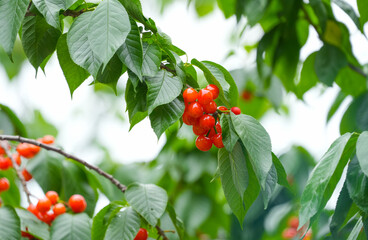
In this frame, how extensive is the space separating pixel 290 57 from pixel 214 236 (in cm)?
130

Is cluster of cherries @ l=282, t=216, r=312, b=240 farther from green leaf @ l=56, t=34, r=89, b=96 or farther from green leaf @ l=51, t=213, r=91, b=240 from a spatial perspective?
green leaf @ l=56, t=34, r=89, b=96

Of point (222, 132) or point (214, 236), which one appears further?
point (214, 236)

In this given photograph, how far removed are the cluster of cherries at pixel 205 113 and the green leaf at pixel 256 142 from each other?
0.05 metres

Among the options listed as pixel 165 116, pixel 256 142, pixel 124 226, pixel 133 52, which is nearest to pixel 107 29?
pixel 133 52

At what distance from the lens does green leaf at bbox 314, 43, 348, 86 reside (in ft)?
4.82

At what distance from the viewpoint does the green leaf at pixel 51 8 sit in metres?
0.81

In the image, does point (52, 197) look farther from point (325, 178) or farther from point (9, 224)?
point (325, 178)

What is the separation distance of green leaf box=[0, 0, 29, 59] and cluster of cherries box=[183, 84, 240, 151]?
294mm

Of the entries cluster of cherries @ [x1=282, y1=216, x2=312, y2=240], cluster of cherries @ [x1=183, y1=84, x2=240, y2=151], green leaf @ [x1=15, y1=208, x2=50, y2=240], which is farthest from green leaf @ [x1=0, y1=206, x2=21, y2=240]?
cluster of cherries @ [x1=282, y1=216, x2=312, y2=240]

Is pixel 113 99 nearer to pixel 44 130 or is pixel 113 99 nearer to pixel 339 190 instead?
pixel 44 130

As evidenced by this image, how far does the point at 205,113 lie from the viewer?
88 centimetres

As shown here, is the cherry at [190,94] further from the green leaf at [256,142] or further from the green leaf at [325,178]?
the green leaf at [325,178]

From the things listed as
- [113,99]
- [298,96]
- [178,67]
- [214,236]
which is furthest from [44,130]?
[178,67]

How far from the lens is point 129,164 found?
2279 mm
